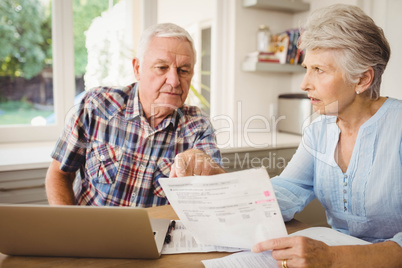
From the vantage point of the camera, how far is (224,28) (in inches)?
118

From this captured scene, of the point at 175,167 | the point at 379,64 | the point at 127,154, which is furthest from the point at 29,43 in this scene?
the point at 379,64

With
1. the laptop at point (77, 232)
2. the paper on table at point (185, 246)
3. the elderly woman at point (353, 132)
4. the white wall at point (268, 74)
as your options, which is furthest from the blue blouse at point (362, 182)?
the white wall at point (268, 74)

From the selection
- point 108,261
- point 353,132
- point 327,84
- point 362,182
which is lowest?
point 108,261

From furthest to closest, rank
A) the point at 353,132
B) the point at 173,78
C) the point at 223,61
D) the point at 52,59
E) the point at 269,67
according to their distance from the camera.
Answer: the point at 223,61 < the point at 269,67 < the point at 52,59 < the point at 173,78 < the point at 353,132

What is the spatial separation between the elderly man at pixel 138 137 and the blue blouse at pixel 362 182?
364 mm

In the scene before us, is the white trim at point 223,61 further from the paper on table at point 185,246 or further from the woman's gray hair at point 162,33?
the paper on table at point 185,246

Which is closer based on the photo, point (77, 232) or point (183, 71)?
point (77, 232)

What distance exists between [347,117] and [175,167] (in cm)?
62

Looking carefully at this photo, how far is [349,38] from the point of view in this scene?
1137 millimetres

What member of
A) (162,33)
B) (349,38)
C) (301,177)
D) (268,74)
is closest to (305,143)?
(301,177)

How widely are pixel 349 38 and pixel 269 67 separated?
1.79 meters

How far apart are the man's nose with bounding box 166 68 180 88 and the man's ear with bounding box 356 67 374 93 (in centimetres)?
67

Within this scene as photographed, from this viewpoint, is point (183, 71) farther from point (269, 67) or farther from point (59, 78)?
point (269, 67)

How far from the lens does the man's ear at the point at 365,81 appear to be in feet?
3.96
